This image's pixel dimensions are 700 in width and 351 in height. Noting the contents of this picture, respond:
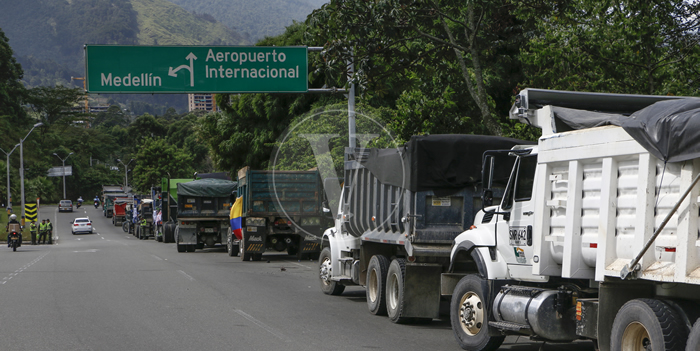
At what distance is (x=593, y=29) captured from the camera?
803 inches

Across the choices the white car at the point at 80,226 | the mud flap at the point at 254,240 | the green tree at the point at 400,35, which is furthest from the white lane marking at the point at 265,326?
the white car at the point at 80,226

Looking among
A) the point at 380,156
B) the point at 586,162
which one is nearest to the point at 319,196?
the point at 380,156

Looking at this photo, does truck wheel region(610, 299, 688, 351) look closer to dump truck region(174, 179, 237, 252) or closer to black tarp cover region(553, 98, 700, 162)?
black tarp cover region(553, 98, 700, 162)

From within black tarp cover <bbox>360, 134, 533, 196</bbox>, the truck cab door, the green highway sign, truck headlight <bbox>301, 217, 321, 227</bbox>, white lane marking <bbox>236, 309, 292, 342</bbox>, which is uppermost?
the green highway sign

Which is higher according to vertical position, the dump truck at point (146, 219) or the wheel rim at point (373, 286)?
the wheel rim at point (373, 286)

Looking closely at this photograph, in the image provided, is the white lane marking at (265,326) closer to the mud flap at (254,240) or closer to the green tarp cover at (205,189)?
the mud flap at (254,240)

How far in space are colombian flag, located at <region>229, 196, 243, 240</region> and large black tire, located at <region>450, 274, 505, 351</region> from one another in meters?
15.8

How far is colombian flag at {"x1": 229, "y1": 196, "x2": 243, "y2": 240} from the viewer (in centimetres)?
2459

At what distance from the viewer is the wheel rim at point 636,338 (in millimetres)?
6383

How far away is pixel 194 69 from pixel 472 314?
11386 mm

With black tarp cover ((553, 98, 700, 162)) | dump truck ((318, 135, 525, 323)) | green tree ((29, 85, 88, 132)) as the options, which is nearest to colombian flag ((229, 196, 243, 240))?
dump truck ((318, 135, 525, 323))

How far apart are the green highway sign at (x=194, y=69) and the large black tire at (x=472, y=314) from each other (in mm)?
10502

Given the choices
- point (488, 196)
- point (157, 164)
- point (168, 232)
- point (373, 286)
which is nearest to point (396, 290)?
point (373, 286)

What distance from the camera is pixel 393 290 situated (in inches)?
445
